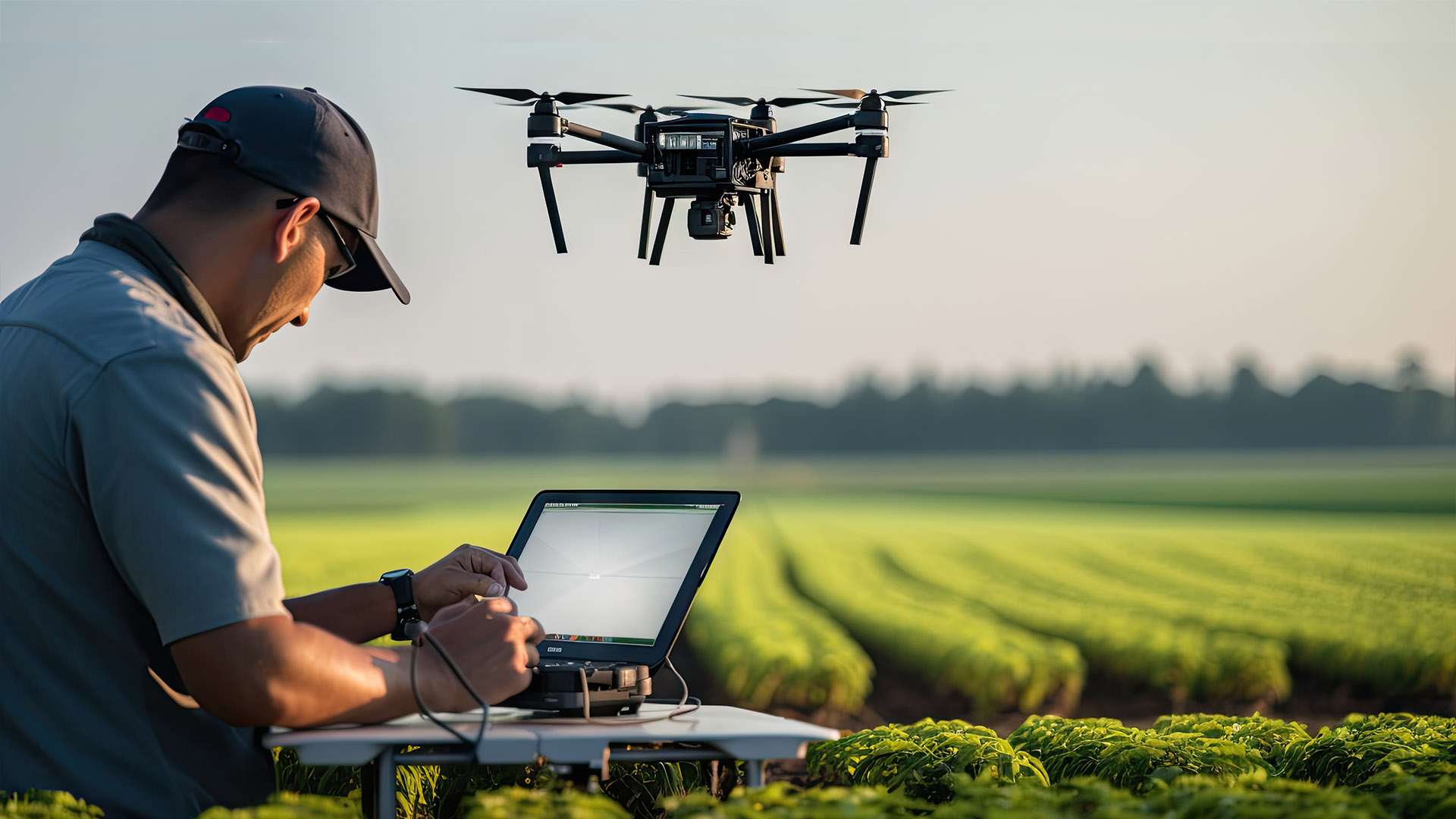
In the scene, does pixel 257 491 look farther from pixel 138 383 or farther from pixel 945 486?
pixel 945 486

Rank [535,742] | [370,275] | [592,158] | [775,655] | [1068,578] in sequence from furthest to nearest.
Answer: [1068,578] < [775,655] < [592,158] < [370,275] < [535,742]

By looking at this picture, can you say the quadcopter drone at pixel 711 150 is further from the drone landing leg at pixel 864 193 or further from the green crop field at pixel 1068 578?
the green crop field at pixel 1068 578

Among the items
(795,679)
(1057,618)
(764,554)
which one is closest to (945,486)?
(764,554)

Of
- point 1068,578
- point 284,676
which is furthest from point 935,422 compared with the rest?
point 284,676

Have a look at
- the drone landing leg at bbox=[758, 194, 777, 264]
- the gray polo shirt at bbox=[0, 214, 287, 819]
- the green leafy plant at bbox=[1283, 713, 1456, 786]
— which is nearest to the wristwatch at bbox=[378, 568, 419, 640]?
the gray polo shirt at bbox=[0, 214, 287, 819]

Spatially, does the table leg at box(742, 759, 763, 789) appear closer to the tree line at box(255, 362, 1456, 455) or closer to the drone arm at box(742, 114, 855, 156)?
the drone arm at box(742, 114, 855, 156)

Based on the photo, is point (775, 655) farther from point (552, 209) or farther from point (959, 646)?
point (552, 209)

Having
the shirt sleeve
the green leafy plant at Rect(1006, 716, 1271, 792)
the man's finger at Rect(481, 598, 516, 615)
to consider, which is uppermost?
the shirt sleeve
